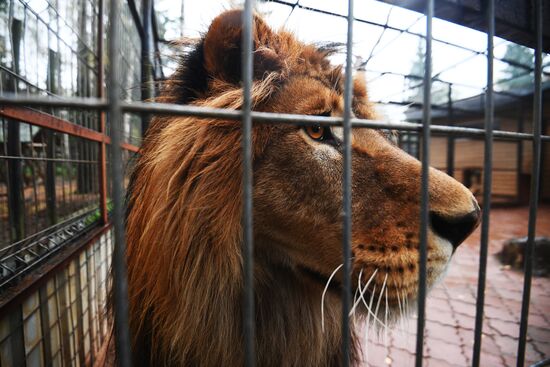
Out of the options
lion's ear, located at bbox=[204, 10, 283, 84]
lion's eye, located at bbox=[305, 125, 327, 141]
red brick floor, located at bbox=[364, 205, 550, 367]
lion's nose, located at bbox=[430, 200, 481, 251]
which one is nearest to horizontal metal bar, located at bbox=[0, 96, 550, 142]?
lion's nose, located at bbox=[430, 200, 481, 251]

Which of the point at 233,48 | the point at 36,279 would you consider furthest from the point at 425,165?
the point at 36,279

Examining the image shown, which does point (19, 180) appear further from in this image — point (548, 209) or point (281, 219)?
point (548, 209)

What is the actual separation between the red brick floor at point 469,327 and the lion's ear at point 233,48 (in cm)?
132

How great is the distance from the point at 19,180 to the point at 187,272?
117 cm

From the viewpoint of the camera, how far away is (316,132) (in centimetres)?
140

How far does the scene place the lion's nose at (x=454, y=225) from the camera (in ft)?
3.70

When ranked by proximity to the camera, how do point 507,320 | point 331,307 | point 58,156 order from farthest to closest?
point 507,320 → point 58,156 → point 331,307

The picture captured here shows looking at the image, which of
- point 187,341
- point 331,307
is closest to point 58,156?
point 187,341

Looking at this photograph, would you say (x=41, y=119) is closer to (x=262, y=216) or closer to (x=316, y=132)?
(x=262, y=216)

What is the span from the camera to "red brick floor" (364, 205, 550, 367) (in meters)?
2.82

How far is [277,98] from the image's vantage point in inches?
57.7

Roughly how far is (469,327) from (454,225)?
288 cm

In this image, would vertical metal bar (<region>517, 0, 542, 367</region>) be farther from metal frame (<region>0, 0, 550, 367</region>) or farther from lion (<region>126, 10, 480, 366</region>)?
lion (<region>126, 10, 480, 366</region>)

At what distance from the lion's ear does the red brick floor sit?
1322mm
